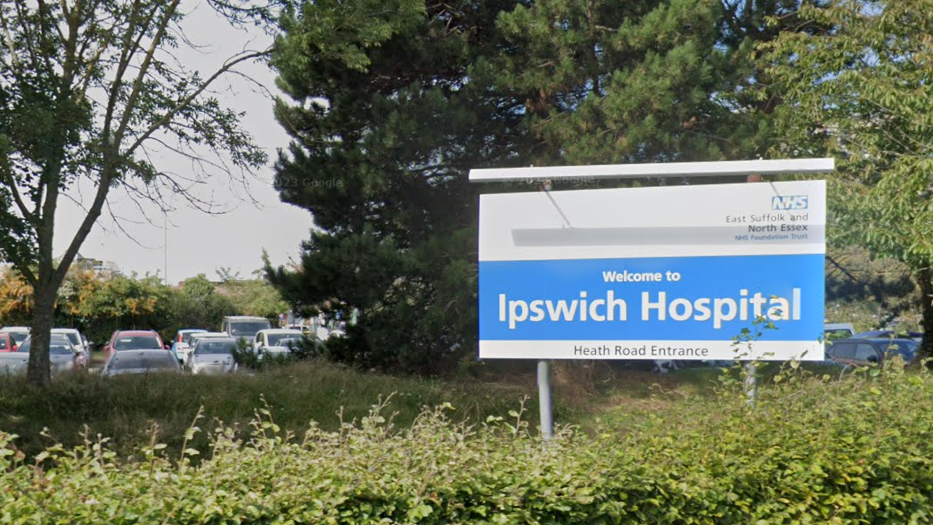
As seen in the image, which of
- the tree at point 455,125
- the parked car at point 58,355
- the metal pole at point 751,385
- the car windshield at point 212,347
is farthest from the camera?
the car windshield at point 212,347

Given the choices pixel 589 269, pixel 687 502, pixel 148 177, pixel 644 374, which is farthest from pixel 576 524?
pixel 644 374

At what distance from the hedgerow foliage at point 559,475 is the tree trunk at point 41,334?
9289 mm

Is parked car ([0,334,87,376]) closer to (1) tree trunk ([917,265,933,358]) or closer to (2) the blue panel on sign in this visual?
(2) the blue panel on sign

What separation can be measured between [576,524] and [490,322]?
288 centimetres

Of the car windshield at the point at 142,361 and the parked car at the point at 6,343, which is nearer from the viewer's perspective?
the car windshield at the point at 142,361

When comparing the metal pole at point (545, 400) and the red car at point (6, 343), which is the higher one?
the metal pole at point (545, 400)

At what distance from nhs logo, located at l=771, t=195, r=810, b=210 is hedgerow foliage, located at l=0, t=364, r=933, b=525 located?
1599 mm

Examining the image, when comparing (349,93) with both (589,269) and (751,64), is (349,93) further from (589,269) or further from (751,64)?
(589,269)

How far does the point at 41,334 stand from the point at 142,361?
4.95 m

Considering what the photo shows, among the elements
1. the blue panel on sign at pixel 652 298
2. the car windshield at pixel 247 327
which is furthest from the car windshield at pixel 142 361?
the car windshield at pixel 247 327

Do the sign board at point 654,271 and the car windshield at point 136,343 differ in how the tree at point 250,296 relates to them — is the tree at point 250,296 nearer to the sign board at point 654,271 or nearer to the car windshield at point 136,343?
the car windshield at point 136,343

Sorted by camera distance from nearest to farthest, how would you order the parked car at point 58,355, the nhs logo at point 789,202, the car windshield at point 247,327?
1. the nhs logo at point 789,202
2. the parked car at point 58,355
3. the car windshield at point 247,327

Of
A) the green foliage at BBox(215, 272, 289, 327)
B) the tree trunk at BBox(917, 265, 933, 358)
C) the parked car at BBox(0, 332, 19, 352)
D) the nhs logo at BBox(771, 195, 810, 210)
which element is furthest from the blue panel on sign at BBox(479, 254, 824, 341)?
the green foliage at BBox(215, 272, 289, 327)

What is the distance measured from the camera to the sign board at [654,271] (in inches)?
261
